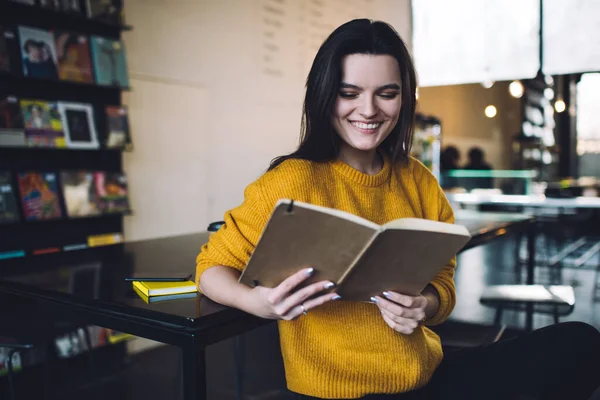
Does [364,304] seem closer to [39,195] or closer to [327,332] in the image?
[327,332]

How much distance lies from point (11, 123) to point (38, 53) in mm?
380

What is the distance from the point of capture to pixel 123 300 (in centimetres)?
113

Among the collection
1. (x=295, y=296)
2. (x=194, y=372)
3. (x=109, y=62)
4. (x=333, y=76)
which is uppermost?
(x=109, y=62)

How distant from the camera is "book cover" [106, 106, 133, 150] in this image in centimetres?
300

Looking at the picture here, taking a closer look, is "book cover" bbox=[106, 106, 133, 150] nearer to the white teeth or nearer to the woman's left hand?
the white teeth

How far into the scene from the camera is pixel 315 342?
1.06m

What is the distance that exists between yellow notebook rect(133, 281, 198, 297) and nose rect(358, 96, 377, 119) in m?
0.54

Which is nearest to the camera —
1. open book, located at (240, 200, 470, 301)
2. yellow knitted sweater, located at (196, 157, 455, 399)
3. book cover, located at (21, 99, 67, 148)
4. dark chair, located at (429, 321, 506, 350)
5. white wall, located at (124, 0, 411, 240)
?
open book, located at (240, 200, 470, 301)

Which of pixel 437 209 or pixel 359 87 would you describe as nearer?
pixel 359 87

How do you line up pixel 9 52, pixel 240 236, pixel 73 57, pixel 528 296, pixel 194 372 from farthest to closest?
pixel 73 57 → pixel 9 52 → pixel 528 296 → pixel 240 236 → pixel 194 372

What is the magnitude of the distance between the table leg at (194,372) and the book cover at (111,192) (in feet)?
7.26

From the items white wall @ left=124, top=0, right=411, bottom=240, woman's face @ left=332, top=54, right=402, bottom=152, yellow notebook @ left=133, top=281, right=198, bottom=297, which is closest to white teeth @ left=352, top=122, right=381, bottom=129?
woman's face @ left=332, top=54, right=402, bottom=152

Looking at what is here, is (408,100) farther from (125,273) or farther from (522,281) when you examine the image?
(522,281)

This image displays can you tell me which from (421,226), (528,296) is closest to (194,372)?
(421,226)
